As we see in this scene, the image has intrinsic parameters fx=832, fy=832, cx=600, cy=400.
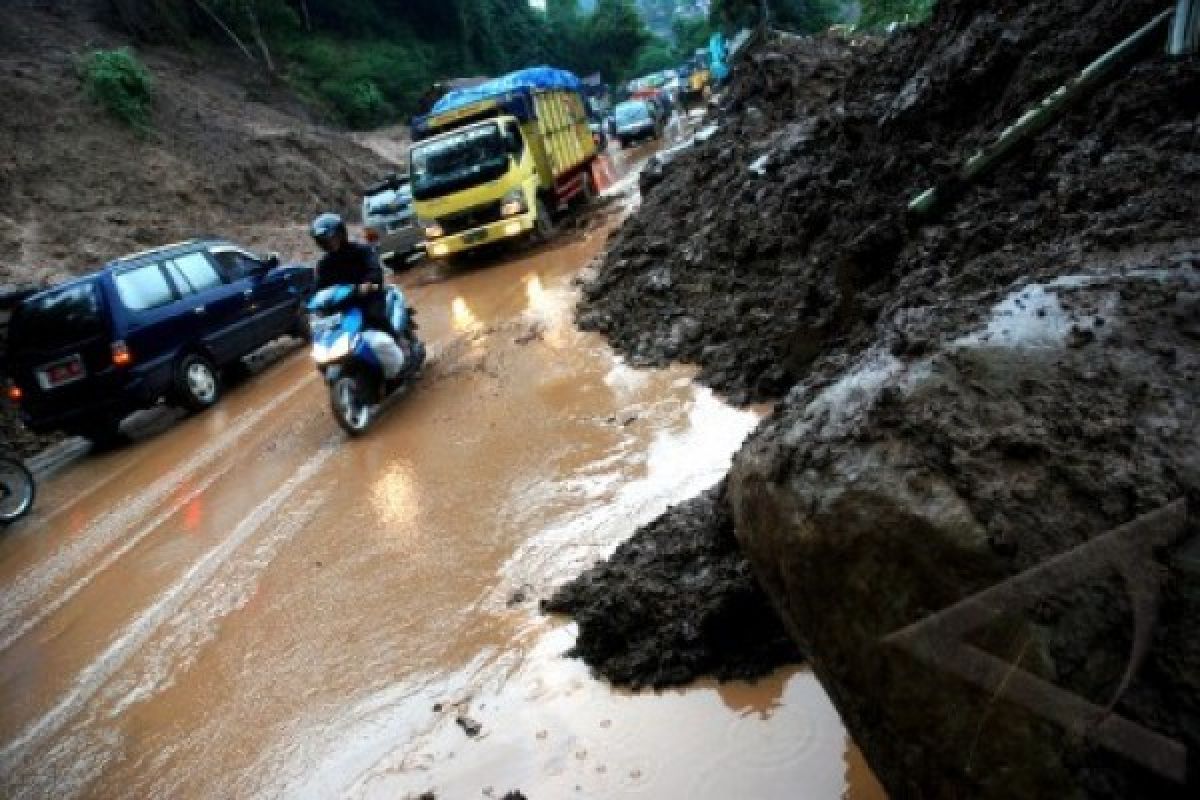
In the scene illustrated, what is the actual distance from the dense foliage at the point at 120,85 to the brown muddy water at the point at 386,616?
1508 centimetres

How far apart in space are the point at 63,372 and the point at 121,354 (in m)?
0.61

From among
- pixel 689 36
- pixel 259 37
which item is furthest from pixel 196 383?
pixel 689 36

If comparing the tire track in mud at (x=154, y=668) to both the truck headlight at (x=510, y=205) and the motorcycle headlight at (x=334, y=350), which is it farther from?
the truck headlight at (x=510, y=205)

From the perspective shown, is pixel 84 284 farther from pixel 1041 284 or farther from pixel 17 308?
pixel 1041 284

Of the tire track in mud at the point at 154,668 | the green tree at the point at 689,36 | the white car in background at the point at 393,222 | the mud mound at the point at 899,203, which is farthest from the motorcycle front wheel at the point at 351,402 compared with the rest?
the green tree at the point at 689,36

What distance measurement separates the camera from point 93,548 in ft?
20.8

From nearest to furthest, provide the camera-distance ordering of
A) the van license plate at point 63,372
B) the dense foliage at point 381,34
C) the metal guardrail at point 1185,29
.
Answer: the metal guardrail at point 1185,29 → the van license plate at point 63,372 → the dense foliage at point 381,34

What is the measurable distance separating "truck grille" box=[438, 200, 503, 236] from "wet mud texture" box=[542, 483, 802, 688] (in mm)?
10485

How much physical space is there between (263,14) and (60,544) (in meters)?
29.5

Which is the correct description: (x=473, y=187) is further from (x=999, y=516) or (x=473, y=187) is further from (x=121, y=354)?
(x=999, y=516)

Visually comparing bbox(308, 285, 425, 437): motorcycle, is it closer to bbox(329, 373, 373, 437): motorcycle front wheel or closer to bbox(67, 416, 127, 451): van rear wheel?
bbox(329, 373, 373, 437): motorcycle front wheel

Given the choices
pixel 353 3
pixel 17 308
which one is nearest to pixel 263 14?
pixel 353 3

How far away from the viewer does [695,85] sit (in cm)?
4403

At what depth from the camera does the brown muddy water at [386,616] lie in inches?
123
